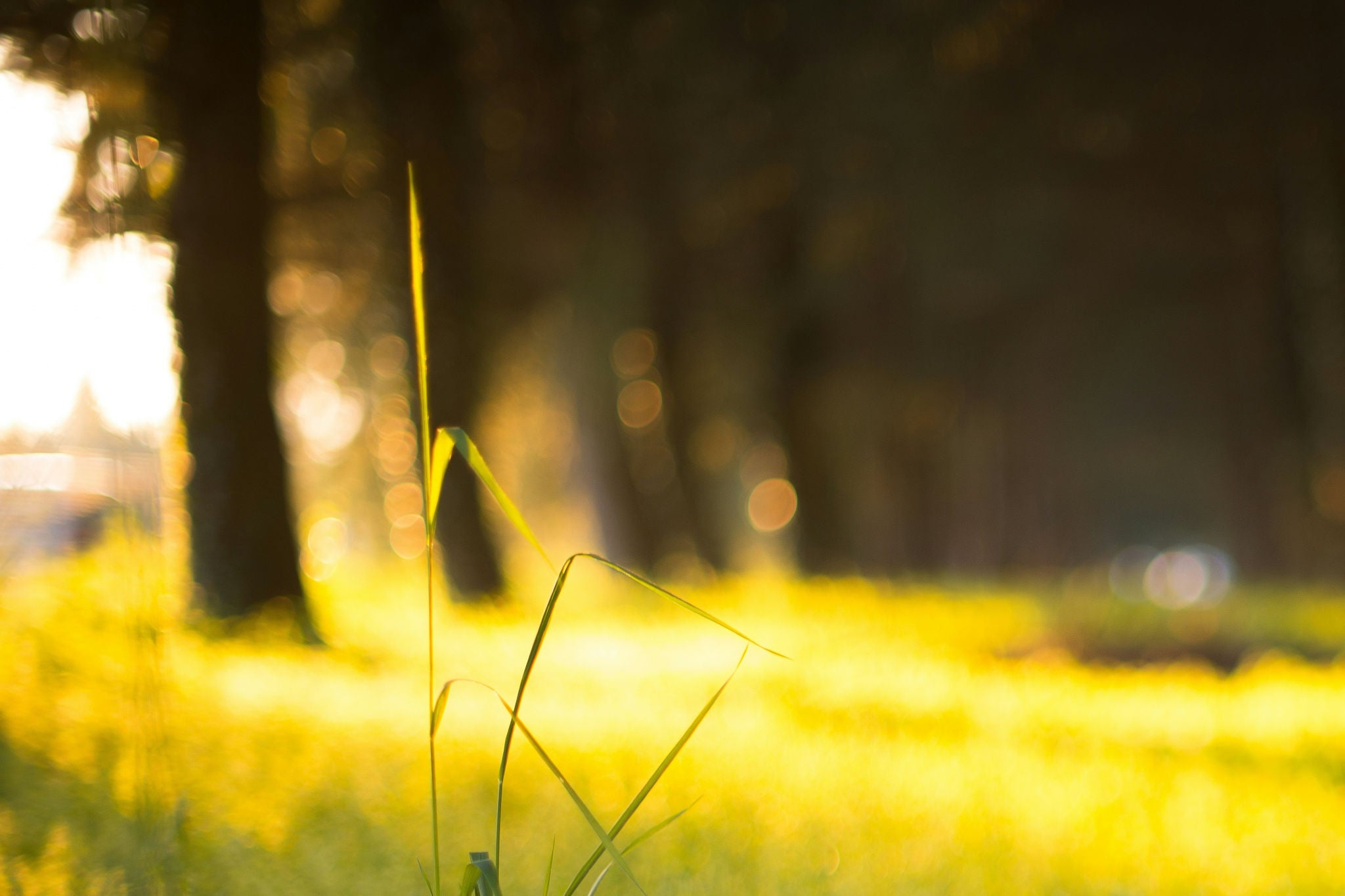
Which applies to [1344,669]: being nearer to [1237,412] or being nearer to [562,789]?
[562,789]

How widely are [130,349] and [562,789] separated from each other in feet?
6.08

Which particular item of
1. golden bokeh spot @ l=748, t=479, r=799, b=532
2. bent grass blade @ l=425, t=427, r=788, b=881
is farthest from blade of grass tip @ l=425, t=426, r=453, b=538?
golden bokeh spot @ l=748, t=479, r=799, b=532

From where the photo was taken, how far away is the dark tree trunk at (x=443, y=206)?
A: 6883 millimetres

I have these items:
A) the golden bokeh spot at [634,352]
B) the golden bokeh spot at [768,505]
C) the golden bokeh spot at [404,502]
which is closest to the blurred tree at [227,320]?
the golden bokeh spot at [404,502]

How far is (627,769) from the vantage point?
355 centimetres

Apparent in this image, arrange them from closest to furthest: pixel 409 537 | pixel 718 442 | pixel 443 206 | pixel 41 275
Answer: pixel 41 275 < pixel 443 206 < pixel 409 537 < pixel 718 442

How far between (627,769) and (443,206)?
497cm

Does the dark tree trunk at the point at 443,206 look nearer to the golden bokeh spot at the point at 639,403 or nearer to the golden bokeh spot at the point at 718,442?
the golden bokeh spot at the point at 718,442

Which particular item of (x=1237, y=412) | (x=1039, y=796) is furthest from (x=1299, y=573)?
(x=1039, y=796)

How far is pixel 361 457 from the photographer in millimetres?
17875

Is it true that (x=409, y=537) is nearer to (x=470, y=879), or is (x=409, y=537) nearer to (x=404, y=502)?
(x=404, y=502)

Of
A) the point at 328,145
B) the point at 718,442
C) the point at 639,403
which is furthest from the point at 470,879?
the point at 718,442

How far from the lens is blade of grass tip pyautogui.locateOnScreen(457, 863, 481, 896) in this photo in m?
1.67

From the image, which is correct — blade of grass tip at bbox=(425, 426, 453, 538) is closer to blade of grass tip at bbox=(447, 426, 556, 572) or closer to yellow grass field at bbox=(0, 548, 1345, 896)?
blade of grass tip at bbox=(447, 426, 556, 572)
